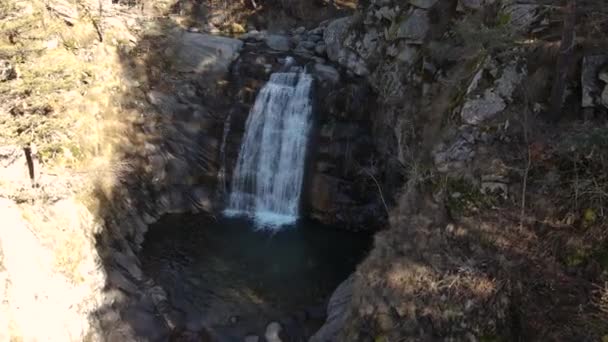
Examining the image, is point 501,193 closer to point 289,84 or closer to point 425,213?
point 425,213

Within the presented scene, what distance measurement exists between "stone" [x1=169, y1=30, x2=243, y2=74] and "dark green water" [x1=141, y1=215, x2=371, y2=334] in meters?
8.16

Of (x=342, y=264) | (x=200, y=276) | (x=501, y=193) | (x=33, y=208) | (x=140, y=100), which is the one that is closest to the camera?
(x=501, y=193)

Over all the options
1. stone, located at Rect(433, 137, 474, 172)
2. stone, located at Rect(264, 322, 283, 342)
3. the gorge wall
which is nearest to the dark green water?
stone, located at Rect(264, 322, 283, 342)

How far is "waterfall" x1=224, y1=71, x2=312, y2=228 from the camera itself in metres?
23.2

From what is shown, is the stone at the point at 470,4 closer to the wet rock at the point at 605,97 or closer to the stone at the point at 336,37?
the wet rock at the point at 605,97

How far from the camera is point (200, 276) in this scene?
17.8 m

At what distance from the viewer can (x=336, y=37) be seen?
25453 millimetres

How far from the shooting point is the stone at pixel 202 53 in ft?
82.0

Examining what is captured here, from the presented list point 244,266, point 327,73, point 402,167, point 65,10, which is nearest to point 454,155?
point 402,167

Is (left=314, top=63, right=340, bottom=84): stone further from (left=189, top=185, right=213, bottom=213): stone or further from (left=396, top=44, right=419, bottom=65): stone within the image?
(left=189, top=185, right=213, bottom=213): stone

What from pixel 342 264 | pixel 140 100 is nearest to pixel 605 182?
pixel 342 264

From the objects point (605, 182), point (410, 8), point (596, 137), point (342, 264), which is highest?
point (410, 8)

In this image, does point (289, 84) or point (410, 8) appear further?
point (289, 84)

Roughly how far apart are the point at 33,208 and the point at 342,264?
37.1 ft
